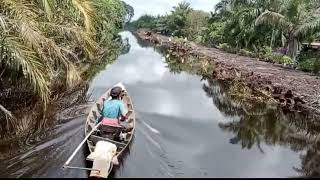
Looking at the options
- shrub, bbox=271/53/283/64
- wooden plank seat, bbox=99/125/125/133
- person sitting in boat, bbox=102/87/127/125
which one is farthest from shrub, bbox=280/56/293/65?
wooden plank seat, bbox=99/125/125/133

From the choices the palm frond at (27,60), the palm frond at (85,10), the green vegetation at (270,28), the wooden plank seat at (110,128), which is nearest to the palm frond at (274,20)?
the green vegetation at (270,28)

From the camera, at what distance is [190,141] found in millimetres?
13875

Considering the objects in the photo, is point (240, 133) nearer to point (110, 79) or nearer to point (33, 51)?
point (33, 51)

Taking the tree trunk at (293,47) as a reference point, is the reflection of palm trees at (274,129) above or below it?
below

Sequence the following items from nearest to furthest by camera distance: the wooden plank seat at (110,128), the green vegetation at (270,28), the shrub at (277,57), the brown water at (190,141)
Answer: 1. the brown water at (190,141)
2. the wooden plank seat at (110,128)
3. the green vegetation at (270,28)
4. the shrub at (277,57)

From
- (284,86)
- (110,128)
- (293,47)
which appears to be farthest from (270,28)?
(110,128)

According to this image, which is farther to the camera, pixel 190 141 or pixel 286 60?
pixel 286 60

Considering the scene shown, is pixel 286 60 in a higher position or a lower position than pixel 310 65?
higher

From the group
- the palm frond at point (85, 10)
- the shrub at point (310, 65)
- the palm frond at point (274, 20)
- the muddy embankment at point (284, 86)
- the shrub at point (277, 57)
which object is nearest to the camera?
the palm frond at point (85, 10)

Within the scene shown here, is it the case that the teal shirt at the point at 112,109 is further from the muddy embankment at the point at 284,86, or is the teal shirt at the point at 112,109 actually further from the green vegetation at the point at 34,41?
the muddy embankment at the point at 284,86

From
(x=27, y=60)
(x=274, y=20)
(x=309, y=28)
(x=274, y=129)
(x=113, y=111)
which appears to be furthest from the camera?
(x=274, y=20)

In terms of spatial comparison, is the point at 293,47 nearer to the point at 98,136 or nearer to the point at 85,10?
the point at 85,10

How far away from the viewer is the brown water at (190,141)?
1073cm

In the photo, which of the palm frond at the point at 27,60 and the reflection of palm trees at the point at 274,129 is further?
the reflection of palm trees at the point at 274,129
